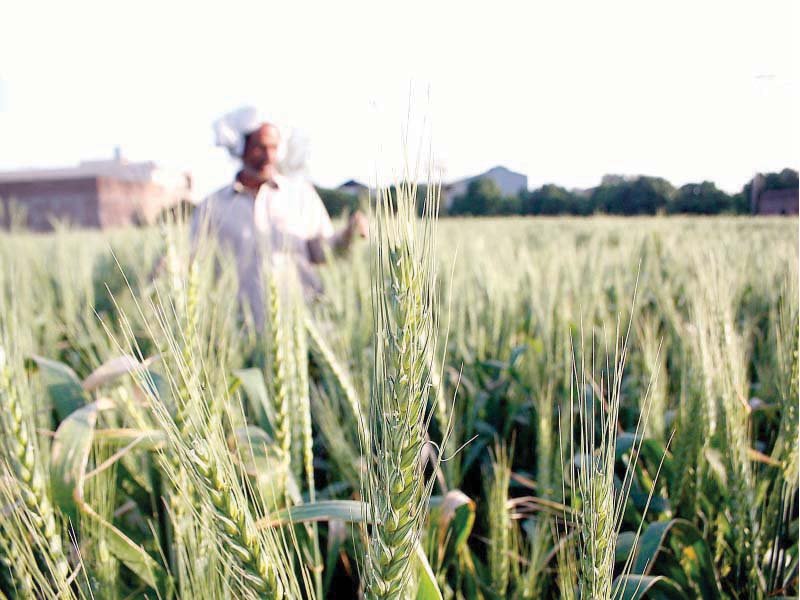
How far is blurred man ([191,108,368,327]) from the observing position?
2293 mm

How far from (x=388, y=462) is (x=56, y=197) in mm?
26411

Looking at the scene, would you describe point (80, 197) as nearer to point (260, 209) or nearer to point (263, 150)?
point (263, 150)

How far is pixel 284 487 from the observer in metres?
0.64

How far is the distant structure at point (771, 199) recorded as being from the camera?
1167 millimetres

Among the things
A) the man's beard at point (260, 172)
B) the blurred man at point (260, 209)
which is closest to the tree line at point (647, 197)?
the blurred man at point (260, 209)

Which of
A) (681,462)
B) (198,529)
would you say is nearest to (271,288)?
(198,529)

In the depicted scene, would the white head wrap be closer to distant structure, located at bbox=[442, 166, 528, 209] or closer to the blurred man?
the blurred man

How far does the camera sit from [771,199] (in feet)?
3.95

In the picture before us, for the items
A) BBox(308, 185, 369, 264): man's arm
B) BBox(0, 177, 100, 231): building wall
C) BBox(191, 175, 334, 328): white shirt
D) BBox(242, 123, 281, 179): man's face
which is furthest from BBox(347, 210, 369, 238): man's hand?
BBox(0, 177, 100, 231): building wall

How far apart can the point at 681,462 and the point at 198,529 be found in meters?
0.64

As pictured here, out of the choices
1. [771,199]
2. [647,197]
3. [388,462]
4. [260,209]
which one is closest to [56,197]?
[260,209]

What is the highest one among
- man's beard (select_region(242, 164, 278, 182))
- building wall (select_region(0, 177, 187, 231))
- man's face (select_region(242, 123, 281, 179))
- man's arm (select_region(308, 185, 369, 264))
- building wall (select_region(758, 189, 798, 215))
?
building wall (select_region(0, 177, 187, 231))

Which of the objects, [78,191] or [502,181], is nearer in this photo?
[502,181]

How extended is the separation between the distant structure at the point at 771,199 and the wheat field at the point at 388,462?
228 mm
